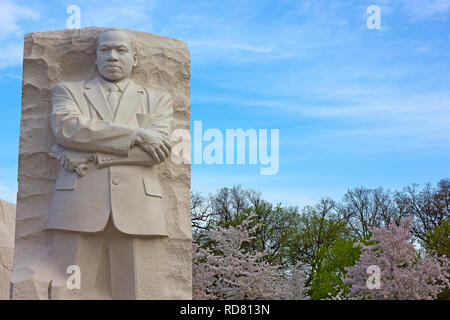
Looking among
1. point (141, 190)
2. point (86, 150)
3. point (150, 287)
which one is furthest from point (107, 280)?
point (86, 150)

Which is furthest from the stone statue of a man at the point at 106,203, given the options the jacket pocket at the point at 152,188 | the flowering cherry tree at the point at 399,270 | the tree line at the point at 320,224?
the tree line at the point at 320,224

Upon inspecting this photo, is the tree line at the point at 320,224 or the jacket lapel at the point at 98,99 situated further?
the tree line at the point at 320,224

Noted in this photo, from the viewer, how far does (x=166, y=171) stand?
568 centimetres

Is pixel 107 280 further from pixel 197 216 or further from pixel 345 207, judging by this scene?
pixel 345 207

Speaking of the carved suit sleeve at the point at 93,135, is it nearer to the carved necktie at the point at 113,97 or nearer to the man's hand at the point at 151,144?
the man's hand at the point at 151,144

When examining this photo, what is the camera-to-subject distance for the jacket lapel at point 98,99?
5.26m

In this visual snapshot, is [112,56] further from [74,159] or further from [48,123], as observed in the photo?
[74,159]

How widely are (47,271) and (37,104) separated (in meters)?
1.78

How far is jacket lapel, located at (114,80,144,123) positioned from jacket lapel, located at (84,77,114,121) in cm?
9

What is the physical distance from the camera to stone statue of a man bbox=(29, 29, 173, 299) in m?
4.97

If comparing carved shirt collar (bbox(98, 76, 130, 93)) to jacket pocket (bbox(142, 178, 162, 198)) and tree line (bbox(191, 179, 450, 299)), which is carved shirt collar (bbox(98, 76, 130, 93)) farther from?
tree line (bbox(191, 179, 450, 299))

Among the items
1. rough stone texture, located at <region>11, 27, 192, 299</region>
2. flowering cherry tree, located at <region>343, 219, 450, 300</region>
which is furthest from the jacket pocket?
flowering cherry tree, located at <region>343, 219, 450, 300</region>

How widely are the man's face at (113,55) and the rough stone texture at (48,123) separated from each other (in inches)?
10.6
